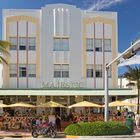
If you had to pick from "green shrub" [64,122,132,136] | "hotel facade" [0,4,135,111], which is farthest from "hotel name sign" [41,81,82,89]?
"green shrub" [64,122,132,136]

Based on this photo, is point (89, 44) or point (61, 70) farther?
point (89, 44)

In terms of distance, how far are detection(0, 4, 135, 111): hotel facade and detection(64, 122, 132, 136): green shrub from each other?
18024 mm

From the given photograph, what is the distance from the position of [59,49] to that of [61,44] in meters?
0.62

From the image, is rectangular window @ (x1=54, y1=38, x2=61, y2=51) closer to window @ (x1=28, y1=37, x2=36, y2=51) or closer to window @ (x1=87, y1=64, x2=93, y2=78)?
window @ (x1=28, y1=37, x2=36, y2=51)

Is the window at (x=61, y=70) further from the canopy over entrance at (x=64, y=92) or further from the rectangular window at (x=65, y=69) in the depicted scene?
the canopy over entrance at (x=64, y=92)

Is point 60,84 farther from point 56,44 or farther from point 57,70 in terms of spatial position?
point 56,44

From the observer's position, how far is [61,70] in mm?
52719

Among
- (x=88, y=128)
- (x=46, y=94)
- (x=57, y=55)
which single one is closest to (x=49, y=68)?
(x=57, y=55)

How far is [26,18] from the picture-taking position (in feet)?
173

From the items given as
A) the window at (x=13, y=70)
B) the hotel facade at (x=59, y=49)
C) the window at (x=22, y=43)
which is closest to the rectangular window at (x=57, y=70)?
the hotel facade at (x=59, y=49)

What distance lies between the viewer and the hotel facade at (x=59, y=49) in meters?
52.1

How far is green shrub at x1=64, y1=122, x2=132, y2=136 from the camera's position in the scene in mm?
32469

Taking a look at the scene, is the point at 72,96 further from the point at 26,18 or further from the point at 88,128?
the point at 88,128

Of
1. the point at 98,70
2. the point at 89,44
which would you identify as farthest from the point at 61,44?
the point at 98,70
